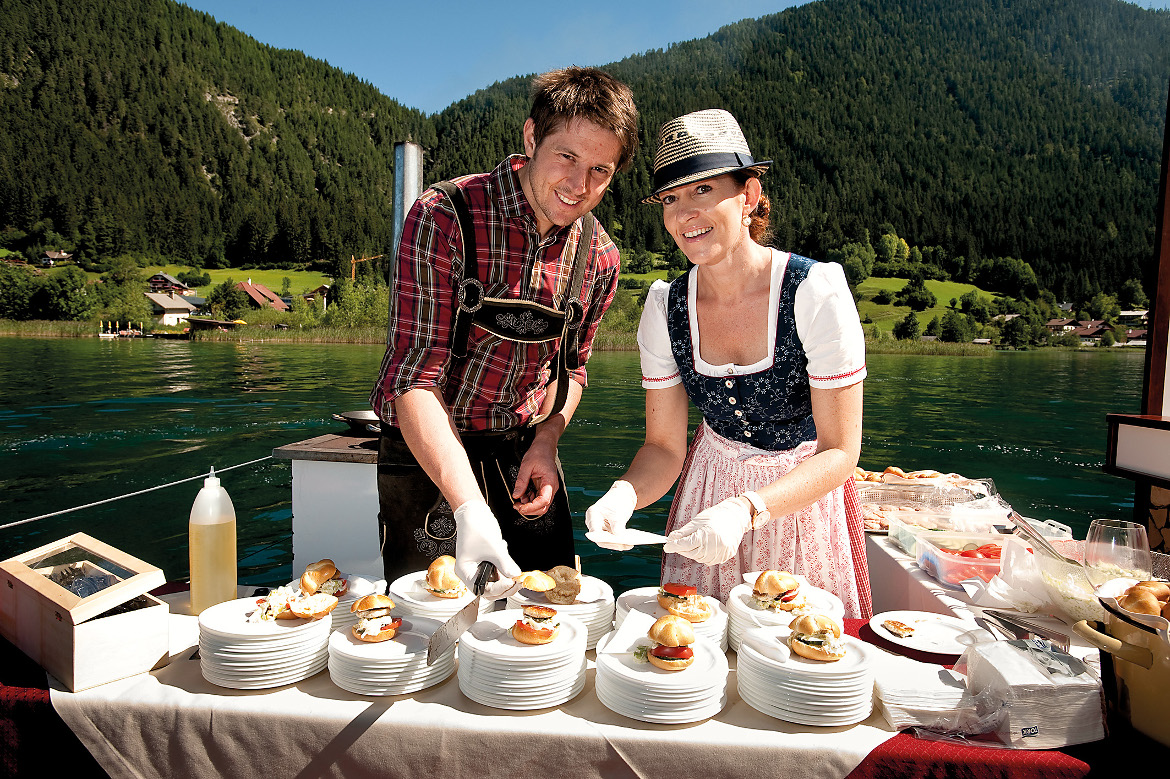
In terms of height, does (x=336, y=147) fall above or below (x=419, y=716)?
above

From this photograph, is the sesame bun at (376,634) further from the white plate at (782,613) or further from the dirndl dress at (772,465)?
the dirndl dress at (772,465)

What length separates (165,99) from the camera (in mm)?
96938

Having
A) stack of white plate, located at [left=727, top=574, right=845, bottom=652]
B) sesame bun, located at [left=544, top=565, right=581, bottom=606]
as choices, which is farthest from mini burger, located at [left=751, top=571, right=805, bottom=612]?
sesame bun, located at [left=544, top=565, right=581, bottom=606]

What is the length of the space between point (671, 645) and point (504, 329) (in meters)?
0.98

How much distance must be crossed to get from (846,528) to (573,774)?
100 centimetres

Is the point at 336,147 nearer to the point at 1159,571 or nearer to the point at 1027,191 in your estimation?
the point at 1027,191

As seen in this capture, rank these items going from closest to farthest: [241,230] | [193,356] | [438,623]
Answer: [438,623] < [193,356] < [241,230]

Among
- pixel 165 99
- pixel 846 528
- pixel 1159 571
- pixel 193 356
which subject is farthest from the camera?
pixel 165 99

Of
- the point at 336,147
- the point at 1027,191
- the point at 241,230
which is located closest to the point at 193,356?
the point at 241,230

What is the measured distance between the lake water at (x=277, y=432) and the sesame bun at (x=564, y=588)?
23.6 feet

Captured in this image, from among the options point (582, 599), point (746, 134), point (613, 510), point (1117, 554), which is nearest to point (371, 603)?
point (582, 599)

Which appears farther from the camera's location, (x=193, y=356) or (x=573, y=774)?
(x=193, y=356)

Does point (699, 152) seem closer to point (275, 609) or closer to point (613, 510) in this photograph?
point (613, 510)

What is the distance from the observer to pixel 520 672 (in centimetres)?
109
